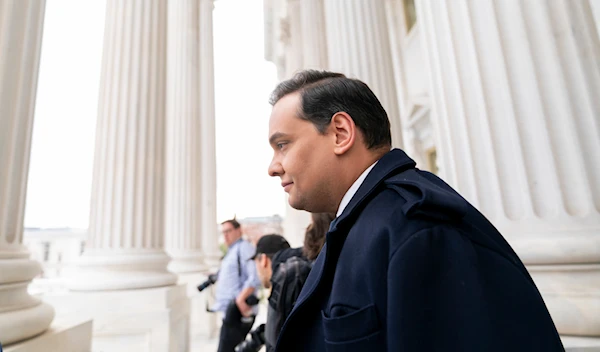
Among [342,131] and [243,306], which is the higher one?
[342,131]

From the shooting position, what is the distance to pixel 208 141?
22750 mm

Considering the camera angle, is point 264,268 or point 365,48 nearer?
point 264,268

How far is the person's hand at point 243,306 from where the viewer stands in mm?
9289

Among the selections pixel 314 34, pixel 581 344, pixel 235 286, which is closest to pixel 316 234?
pixel 581 344

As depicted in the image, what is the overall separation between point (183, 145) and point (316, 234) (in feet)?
50.3

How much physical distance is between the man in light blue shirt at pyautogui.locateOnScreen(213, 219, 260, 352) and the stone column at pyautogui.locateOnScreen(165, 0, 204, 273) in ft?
21.0

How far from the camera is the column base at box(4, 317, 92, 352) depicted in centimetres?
418

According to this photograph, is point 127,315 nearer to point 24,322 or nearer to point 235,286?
point 235,286

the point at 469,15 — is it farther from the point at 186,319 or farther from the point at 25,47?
the point at 186,319

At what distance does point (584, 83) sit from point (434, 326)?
432 cm

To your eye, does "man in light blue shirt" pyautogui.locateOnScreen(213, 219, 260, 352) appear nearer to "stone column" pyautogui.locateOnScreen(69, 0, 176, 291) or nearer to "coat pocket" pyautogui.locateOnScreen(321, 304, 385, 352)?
"stone column" pyautogui.locateOnScreen(69, 0, 176, 291)

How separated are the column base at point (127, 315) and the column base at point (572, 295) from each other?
8.00 m

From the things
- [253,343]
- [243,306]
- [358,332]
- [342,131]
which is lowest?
[253,343]

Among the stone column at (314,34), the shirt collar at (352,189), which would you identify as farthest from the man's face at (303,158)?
the stone column at (314,34)
